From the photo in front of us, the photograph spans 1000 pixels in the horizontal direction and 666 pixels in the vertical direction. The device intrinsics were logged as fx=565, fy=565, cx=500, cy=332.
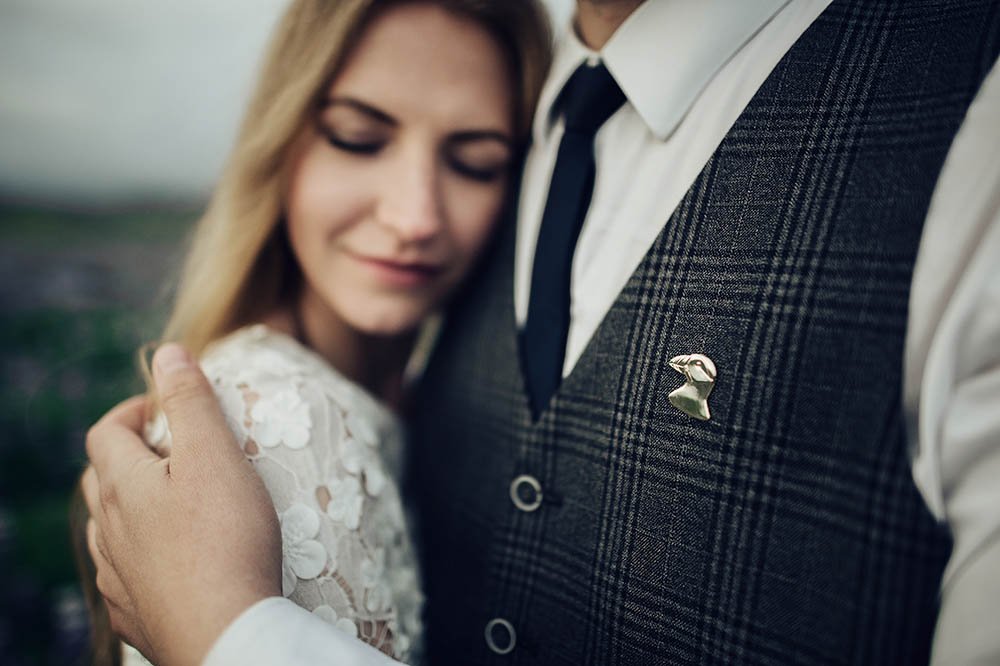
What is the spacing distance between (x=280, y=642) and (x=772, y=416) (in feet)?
2.24

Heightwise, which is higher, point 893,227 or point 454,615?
point 893,227

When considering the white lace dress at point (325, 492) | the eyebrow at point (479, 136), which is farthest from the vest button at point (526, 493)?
the eyebrow at point (479, 136)

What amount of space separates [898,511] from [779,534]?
0.14 metres

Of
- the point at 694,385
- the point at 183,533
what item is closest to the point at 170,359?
the point at 183,533

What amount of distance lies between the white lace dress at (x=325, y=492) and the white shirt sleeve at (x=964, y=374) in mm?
767

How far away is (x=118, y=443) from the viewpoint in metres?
0.97

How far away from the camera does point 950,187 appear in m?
0.65

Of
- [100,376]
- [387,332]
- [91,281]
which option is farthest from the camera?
[91,281]

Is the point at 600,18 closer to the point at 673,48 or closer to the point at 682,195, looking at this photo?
the point at 673,48

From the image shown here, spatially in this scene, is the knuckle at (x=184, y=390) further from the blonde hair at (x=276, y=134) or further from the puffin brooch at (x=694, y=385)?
the puffin brooch at (x=694, y=385)

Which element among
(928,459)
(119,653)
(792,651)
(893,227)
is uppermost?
(893,227)

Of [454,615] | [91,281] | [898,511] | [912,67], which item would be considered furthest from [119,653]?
[91,281]

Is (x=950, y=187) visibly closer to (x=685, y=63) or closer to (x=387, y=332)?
(x=685, y=63)

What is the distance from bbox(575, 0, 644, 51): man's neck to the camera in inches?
41.9
